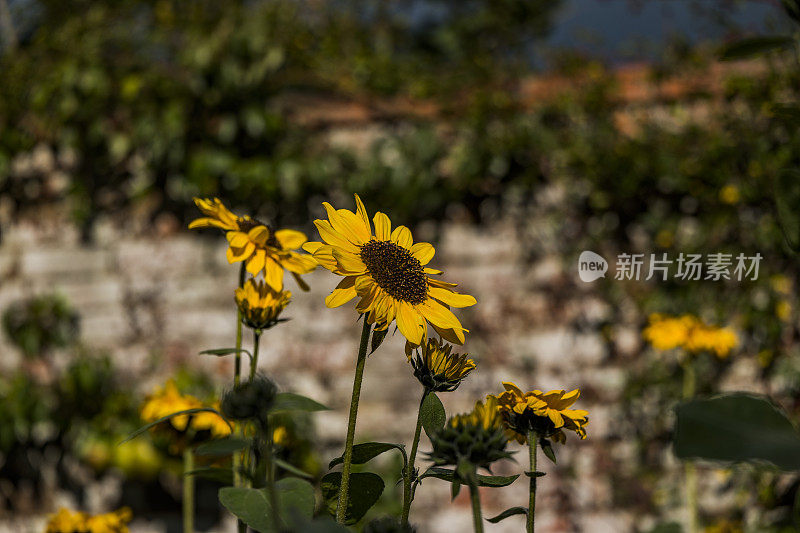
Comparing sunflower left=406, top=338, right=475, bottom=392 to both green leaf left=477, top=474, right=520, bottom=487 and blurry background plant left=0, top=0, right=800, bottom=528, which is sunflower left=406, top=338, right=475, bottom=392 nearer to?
green leaf left=477, top=474, right=520, bottom=487

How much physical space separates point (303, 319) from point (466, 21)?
6003mm

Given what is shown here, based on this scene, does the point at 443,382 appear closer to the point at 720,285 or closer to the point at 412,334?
the point at 412,334

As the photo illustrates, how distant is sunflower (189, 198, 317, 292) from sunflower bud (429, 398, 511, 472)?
231 millimetres

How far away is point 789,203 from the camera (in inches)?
18.7

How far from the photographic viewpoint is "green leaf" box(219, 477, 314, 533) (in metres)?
0.41

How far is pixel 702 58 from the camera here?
251 cm

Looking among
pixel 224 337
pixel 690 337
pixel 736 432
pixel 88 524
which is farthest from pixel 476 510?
pixel 224 337

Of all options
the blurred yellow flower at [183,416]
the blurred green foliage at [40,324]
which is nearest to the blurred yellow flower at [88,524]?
the blurred yellow flower at [183,416]

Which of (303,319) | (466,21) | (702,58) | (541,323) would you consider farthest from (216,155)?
(466,21)

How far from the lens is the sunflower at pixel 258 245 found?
60 cm

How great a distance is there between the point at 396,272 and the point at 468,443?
161 millimetres

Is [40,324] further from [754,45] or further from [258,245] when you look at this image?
[754,45]

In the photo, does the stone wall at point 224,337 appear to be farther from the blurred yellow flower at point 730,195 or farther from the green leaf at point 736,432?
the green leaf at point 736,432

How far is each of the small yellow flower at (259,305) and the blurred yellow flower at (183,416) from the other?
171 mm
